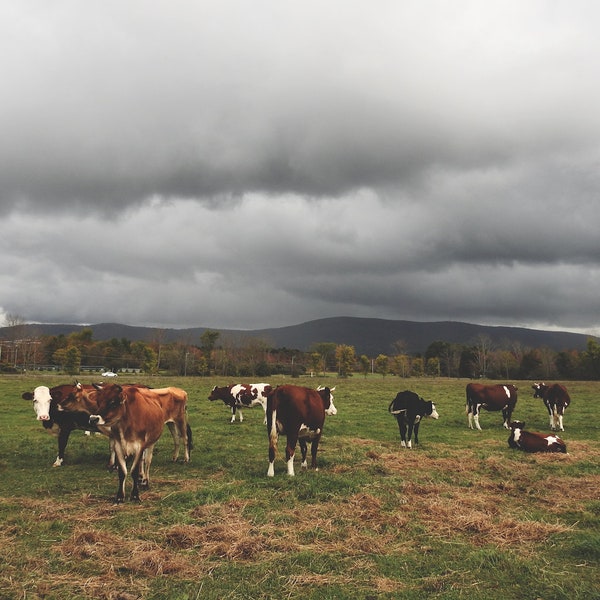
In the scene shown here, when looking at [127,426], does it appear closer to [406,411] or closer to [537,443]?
[406,411]

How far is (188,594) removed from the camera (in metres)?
5.50

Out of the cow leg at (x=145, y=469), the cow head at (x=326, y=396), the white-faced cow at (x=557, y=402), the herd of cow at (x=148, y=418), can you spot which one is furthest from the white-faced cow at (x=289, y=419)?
the white-faced cow at (x=557, y=402)

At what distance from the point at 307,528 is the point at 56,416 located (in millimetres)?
9420

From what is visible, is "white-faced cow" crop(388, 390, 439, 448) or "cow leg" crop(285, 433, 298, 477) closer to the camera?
"cow leg" crop(285, 433, 298, 477)

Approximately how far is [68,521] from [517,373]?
396ft

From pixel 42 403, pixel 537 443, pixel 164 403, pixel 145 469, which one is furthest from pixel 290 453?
pixel 537 443

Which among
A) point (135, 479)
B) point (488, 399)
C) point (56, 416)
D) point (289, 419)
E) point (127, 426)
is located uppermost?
point (127, 426)

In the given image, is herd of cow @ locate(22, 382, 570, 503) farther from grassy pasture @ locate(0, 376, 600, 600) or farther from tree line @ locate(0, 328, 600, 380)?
tree line @ locate(0, 328, 600, 380)

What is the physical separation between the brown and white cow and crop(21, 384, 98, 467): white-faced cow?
139 inches

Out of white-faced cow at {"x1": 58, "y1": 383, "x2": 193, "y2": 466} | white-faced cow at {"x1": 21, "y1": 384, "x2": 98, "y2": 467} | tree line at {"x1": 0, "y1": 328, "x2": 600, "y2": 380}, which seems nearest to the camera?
white-faced cow at {"x1": 58, "y1": 383, "x2": 193, "y2": 466}

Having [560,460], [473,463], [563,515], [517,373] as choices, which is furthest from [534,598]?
[517,373]

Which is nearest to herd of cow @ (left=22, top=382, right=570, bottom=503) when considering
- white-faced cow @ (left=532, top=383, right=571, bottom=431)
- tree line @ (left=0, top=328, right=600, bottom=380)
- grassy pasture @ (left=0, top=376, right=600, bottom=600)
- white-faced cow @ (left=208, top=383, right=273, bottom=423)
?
grassy pasture @ (left=0, top=376, right=600, bottom=600)

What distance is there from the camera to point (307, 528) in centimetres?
759

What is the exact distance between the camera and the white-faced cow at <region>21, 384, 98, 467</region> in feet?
41.3
